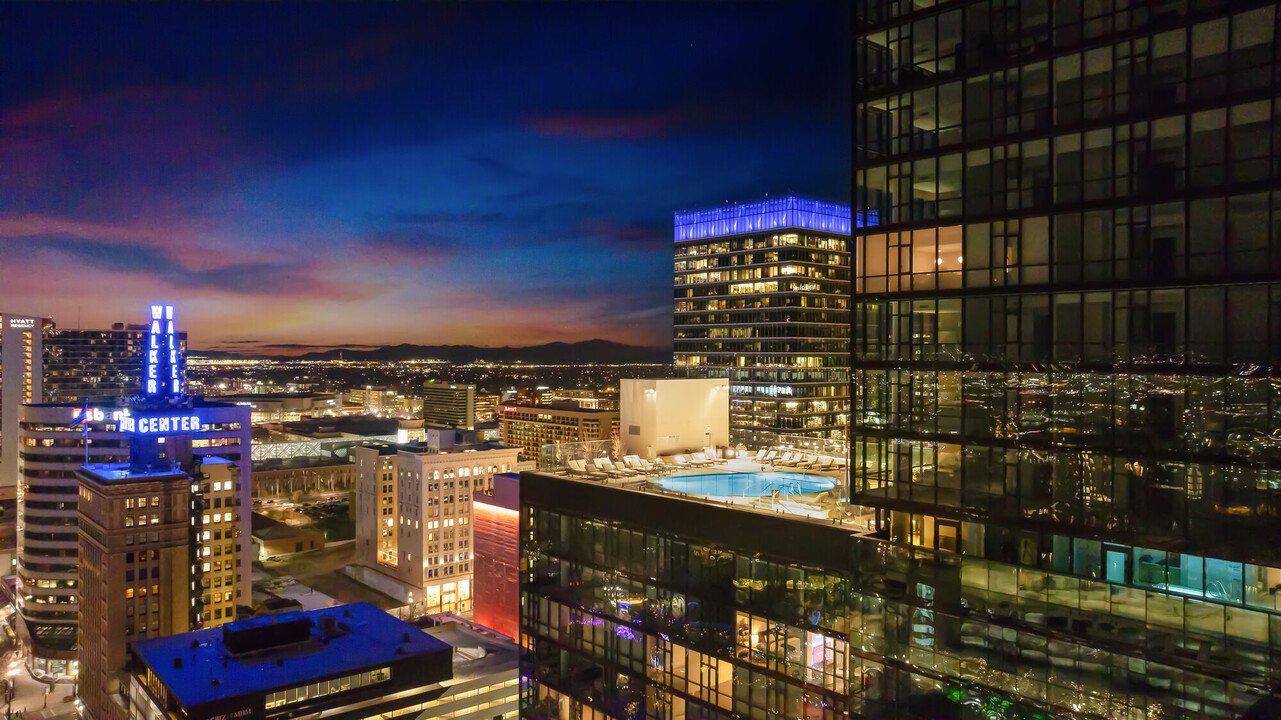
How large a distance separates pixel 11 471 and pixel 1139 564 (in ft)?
624

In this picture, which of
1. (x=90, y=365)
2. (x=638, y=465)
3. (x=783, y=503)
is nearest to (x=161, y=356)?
→ (x=638, y=465)

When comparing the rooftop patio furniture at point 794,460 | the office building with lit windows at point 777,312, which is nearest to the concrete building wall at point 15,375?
the office building with lit windows at point 777,312

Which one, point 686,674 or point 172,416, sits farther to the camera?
point 172,416

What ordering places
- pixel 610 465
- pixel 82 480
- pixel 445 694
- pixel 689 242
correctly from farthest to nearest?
1. pixel 689 242
2. pixel 82 480
3. pixel 445 694
4. pixel 610 465

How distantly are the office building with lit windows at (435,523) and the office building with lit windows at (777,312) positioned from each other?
126 ft

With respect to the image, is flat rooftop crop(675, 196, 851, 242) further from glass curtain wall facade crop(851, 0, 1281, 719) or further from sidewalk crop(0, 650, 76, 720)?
glass curtain wall facade crop(851, 0, 1281, 719)

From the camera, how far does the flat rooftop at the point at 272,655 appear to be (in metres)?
53.0

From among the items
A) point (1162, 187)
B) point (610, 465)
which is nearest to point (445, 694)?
point (610, 465)

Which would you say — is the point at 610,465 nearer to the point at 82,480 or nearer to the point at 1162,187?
the point at 1162,187

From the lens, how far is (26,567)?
90312 millimetres

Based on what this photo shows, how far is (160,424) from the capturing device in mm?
81750

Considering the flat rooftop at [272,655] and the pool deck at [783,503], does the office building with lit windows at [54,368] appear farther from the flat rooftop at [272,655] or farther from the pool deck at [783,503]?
the pool deck at [783,503]

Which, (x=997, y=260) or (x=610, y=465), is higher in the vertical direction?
(x=997, y=260)

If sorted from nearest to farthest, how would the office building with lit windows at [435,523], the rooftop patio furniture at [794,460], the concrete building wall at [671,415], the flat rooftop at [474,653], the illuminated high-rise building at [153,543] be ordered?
the rooftop patio furniture at [794,460] → the concrete building wall at [671,415] → the flat rooftop at [474,653] → the illuminated high-rise building at [153,543] → the office building with lit windows at [435,523]
